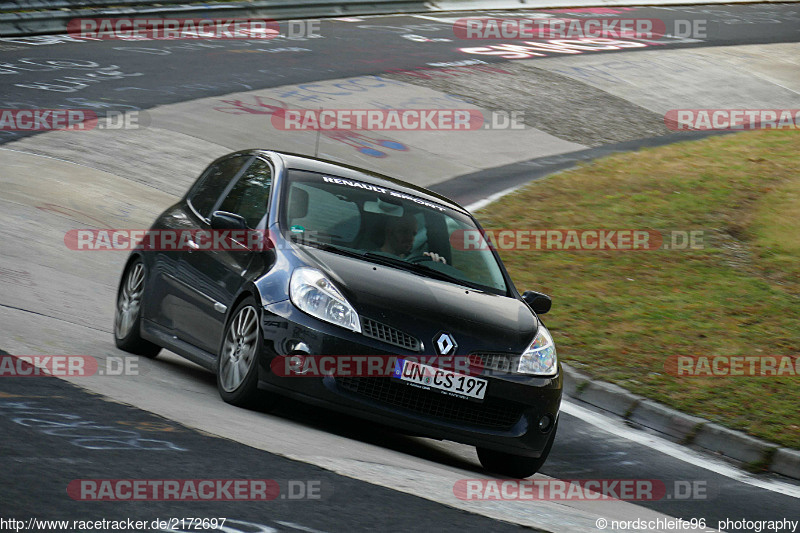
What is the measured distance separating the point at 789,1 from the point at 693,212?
30277 mm

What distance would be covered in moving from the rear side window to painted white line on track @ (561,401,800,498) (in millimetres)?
2929

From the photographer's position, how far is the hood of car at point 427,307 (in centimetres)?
670

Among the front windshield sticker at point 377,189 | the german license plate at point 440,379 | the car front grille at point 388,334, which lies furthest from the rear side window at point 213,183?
the german license plate at point 440,379

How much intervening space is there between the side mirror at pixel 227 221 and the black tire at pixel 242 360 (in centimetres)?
56

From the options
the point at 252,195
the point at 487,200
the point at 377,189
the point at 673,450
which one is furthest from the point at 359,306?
the point at 487,200

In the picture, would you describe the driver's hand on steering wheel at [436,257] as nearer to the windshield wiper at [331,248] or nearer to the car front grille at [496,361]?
the windshield wiper at [331,248]

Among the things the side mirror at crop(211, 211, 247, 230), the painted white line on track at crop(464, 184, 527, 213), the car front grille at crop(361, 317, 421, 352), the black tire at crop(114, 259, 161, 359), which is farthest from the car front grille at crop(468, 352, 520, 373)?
the painted white line on track at crop(464, 184, 527, 213)

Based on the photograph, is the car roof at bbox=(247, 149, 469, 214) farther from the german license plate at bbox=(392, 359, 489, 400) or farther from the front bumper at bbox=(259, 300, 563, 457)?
the german license plate at bbox=(392, 359, 489, 400)

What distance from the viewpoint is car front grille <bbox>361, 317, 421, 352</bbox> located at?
6605 mm

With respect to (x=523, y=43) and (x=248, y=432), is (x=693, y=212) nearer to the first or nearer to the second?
(x=248, y=432)

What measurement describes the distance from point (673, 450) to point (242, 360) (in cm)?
314

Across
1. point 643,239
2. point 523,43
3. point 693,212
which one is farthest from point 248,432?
point 523,43

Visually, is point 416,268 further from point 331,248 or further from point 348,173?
point 348,173

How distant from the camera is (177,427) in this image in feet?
19.7
